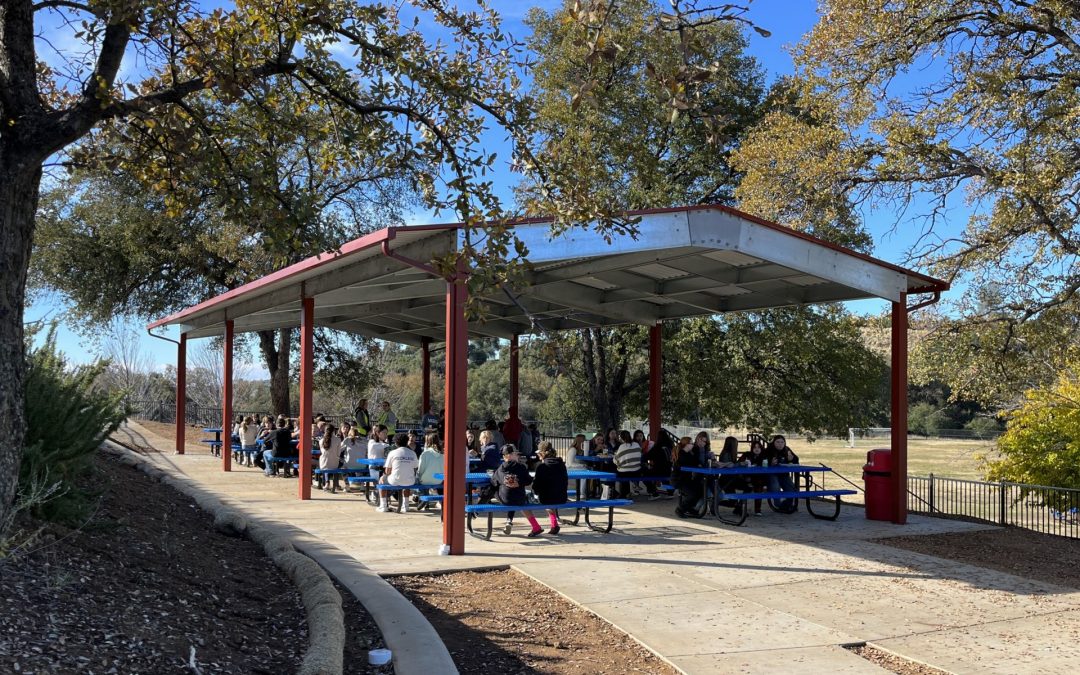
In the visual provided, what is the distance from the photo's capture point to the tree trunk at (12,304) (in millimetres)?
5129

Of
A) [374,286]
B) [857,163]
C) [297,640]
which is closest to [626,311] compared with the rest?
[374,286]

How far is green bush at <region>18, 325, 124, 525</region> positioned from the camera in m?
6.36

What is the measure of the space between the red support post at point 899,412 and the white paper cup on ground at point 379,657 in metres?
9.24

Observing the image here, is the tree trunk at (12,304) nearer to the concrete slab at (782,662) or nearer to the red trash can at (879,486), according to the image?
the concrete slab at (782,662)

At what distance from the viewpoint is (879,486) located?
12.9 metres

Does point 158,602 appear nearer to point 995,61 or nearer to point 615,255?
point 615,255

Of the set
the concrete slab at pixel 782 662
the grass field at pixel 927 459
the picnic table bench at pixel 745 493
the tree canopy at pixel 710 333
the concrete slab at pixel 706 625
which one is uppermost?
the tree canopy at pixel 710 333

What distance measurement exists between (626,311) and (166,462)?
11.0m

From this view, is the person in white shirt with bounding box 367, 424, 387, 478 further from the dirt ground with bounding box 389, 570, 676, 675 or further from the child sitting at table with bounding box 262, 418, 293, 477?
the dirt ground with bounding box 389, 570, 676, 675

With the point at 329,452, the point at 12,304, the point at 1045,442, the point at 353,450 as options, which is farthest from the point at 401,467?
the point at 1045,442

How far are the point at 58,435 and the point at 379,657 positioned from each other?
351 cm

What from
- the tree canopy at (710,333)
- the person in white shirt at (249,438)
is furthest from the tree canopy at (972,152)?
the person in white shirt at (249,438)

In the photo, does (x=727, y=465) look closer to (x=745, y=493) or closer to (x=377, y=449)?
(x=745, y=493)

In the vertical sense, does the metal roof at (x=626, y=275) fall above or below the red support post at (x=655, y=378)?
above
